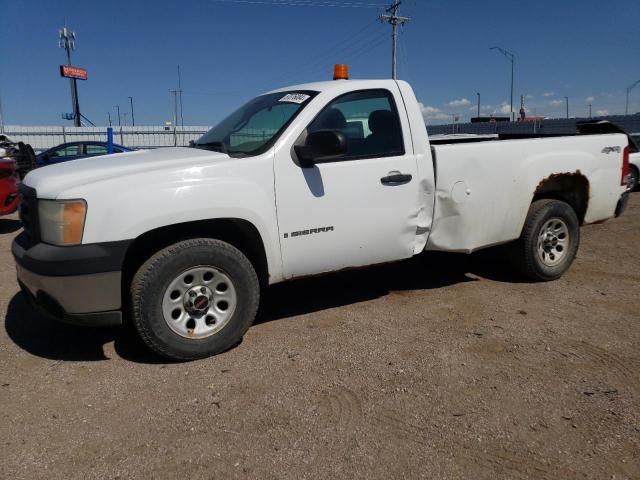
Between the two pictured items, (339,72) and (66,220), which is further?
(339,72)

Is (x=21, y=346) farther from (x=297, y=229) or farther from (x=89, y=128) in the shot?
(x=89, y=128)

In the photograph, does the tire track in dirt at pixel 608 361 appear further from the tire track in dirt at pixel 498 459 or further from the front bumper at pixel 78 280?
the front bumper at pixel 78 280

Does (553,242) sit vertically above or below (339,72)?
below

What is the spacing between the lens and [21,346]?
385 centimetres

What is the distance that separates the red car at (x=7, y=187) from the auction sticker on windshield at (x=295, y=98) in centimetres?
570

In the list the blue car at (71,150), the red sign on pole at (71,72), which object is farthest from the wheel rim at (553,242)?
the red sign on pole at (71,72)

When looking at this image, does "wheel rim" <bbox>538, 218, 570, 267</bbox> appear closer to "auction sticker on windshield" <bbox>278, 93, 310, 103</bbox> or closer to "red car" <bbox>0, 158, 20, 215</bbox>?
"auction sticker on windshield" <bbox>278, 93, 310, 103</bbox>

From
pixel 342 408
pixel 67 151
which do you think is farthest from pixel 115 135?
pixel 342 408

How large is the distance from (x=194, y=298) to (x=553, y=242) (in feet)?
11.9

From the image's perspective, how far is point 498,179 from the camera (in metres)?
4.61

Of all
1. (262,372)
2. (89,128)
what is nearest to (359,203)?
(262,372)

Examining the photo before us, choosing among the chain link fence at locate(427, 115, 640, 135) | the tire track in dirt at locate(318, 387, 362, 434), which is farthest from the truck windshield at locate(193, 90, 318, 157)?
the chain link fence at locate(427, 115, 640, 135)

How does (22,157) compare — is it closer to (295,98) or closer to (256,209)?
(295,98)

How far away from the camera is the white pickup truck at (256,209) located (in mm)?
3213
